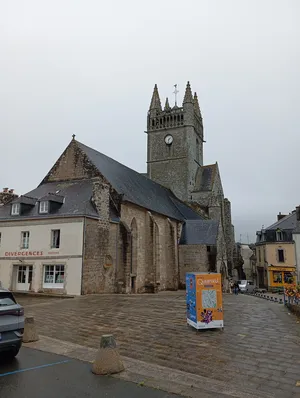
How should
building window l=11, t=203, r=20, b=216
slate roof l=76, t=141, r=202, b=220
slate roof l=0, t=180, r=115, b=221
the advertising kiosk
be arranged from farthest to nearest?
slate roof l=76, t=141, r=202, b=220 → building window l=11, t=203, r=20, b=216 → slate roof l=0, t=180, r=115, b=221 → the advertising kiosk

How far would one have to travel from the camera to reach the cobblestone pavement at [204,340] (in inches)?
193

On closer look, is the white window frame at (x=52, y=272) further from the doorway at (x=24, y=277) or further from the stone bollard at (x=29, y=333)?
the stone bollard at (x=29, y=333)

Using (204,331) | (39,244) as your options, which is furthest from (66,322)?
Answer: (39,244)

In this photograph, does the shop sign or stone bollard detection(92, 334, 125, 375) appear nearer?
stone bollard detection(92, 334, 125, 375)

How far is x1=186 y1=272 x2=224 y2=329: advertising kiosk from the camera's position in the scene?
315 inches

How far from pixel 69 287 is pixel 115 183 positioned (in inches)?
327

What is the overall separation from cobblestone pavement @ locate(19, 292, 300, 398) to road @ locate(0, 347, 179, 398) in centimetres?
107

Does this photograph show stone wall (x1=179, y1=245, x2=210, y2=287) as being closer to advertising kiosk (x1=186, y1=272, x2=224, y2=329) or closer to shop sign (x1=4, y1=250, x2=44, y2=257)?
shop sign (x1=4, y1=250, x2=44, y2=257)

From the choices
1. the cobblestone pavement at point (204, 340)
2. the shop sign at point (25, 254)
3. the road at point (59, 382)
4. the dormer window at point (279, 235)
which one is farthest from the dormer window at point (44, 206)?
the dormer window at point (279, 235)

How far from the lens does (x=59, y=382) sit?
15.0 feet

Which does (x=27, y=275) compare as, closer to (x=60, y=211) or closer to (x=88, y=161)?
(x=60, y=211)

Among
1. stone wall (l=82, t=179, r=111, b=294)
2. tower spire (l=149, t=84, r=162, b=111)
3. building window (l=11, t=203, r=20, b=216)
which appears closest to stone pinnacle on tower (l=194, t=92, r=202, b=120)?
tower spire (l=149, t=84, r=162, b=111)

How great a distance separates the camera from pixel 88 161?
72.3 feet

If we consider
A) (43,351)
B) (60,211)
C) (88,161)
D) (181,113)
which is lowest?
(43,351)
